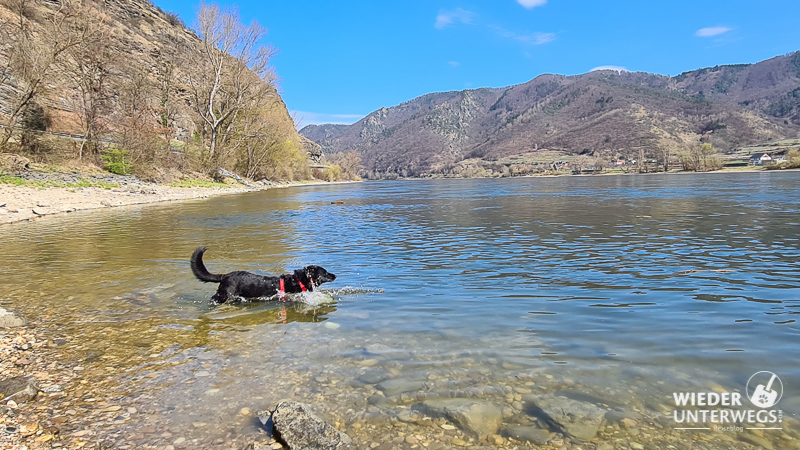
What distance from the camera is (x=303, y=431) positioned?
3.02m

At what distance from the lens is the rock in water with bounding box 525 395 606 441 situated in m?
3.14

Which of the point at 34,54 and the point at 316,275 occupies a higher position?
the point at 34,54

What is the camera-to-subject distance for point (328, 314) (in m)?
6.16

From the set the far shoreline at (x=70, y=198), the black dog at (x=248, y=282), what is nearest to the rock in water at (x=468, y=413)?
the black dog at (x=248, y=282)

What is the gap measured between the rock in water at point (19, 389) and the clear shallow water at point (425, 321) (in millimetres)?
519

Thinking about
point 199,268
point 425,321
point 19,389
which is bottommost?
point 425,321

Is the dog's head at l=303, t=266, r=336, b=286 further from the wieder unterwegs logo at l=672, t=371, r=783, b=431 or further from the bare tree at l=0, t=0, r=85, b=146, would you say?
the bare tree at l=0, t=0, r=85, b=146

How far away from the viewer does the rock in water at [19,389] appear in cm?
351

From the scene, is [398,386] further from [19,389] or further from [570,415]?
[19,389]

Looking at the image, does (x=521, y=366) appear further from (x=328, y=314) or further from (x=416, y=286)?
(x=416, y=286)

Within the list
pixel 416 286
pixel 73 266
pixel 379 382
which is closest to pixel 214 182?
pixel 73 266

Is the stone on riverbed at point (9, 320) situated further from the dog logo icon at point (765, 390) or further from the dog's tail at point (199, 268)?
the dog logo icon at point (765, 390)

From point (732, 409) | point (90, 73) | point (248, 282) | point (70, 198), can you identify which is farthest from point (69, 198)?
point (732, 409)

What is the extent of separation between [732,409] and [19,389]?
5878 millimetres
